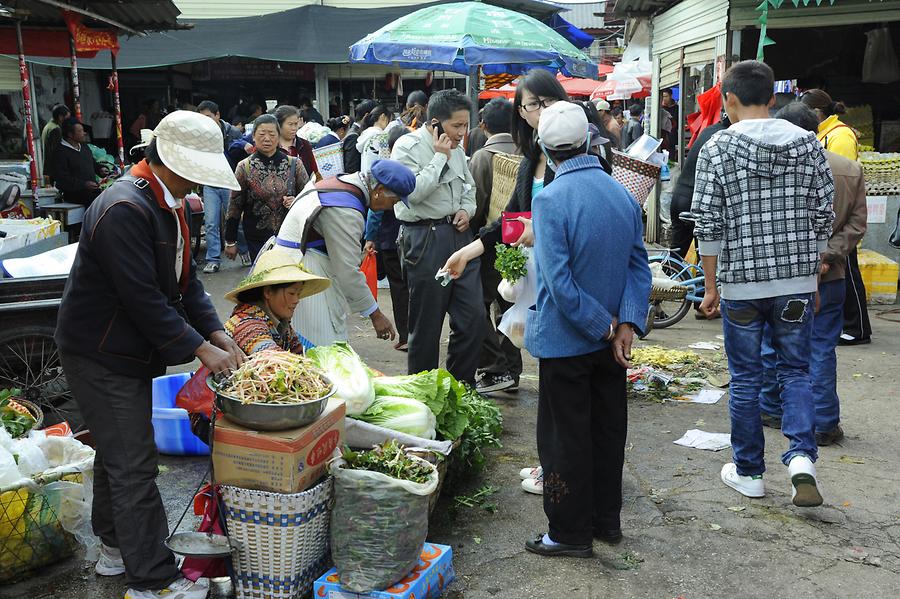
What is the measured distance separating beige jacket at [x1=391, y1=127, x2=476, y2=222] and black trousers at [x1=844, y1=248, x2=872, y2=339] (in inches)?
116

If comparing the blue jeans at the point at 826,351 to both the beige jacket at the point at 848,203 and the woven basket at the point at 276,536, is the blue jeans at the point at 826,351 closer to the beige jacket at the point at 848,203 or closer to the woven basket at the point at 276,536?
the beige jacket at the point at 848,203

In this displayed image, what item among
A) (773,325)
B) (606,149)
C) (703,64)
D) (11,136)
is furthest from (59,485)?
(11,136)

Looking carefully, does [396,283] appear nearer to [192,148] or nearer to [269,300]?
[269,300]

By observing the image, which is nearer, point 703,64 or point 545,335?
point 545,335

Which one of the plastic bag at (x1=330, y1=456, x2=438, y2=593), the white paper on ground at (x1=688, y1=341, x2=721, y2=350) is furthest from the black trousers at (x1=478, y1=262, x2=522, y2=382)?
the plastic bag at (x1=330, y1=456, x2=438, y2=593)

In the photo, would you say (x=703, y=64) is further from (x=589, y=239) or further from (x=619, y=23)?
(x=619, y=23)

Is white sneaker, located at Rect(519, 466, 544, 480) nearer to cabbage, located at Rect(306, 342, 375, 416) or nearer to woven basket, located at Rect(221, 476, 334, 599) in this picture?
cabbage, located at Rect(306, 342, 375, 416)

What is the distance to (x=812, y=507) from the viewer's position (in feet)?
15.5

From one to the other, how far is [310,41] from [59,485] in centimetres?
1823

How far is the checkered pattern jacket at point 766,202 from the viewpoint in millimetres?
4602

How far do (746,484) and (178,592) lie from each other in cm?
306

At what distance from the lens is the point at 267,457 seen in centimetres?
354

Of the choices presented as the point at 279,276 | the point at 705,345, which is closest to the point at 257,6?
the point at 705,345

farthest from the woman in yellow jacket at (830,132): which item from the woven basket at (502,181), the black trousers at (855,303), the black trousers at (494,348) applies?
the black trousers at (494,348)
